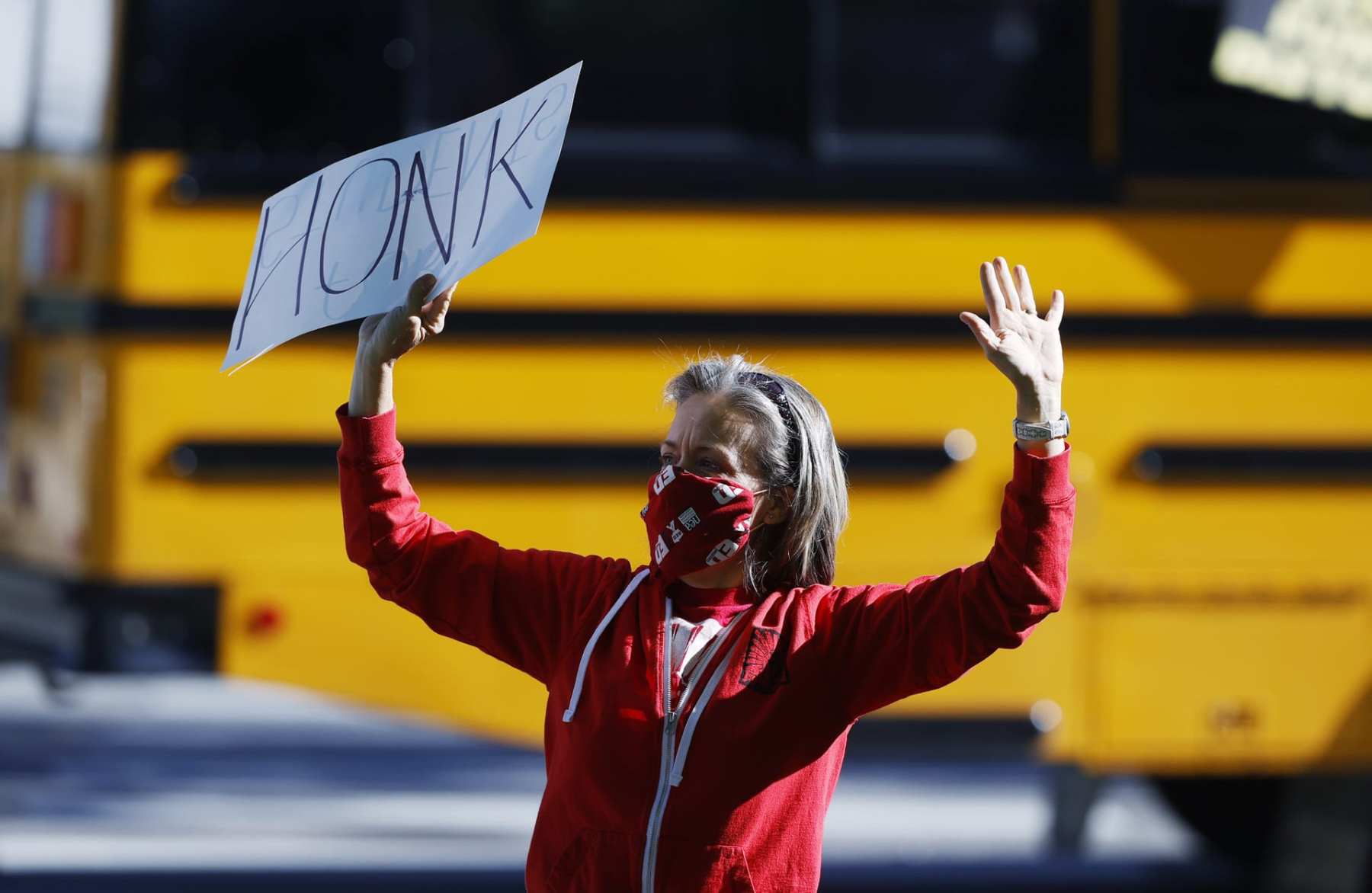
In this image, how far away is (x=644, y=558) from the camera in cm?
280

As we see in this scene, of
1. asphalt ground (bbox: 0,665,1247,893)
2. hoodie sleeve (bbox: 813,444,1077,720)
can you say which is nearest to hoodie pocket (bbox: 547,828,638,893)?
hoodie sleeve (bbox: 813,444,1077,720)

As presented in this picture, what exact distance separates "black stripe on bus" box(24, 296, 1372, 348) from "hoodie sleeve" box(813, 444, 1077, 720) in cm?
143

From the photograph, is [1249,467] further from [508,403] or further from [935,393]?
[508,403]

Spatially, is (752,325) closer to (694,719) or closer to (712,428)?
(712,428)

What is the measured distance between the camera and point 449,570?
4.81 ft

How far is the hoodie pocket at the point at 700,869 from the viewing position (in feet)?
4.23

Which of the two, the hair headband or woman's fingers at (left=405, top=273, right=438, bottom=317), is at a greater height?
woman's fingers at (left=405, top=273, right=438, bottom=317)

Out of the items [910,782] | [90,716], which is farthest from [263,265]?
[910,782]

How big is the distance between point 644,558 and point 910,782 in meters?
1.13

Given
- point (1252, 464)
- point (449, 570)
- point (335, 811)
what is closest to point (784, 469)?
point (449, 570)

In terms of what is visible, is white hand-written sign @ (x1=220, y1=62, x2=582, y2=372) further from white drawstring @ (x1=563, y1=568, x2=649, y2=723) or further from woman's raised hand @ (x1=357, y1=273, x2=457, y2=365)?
white drawstring @ (x1=563, y1=568, x2=649, y2=723)

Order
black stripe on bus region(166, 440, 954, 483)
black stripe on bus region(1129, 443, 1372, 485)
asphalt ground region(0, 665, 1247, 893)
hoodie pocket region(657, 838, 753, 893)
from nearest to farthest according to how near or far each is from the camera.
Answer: hoodie pocket region(657, 838, 753, 893) → black stripe on bus region(166, 440, 954, 483) → black stripe on bus region(1129, 443, 1372, 485) → asphalt ground region(0, 665, 1247, 893)

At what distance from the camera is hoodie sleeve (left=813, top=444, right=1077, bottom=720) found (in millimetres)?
1297

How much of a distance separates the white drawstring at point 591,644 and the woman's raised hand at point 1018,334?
38 centimetres
